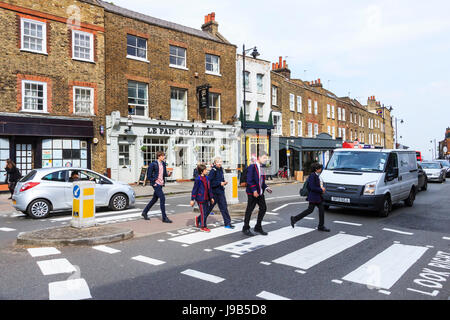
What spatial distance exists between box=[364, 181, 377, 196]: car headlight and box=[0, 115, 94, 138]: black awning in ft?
47.1

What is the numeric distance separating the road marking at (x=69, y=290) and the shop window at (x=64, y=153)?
1402 centimetres

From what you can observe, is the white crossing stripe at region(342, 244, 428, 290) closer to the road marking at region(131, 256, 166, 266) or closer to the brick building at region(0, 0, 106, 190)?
the road marking at region(131, 256, 166, 266)

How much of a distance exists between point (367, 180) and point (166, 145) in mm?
15129

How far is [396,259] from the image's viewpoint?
18.9ft

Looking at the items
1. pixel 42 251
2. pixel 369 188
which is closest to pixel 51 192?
pixel 42 251

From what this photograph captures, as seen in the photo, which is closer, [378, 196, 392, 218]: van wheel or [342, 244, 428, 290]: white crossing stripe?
[342, 244, 428, 290]: white crossing stripe

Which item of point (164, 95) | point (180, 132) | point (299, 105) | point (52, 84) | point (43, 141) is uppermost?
point (299, 105)

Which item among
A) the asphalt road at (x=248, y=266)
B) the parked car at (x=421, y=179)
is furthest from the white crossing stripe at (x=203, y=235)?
the parked car at (x=421, y=179)

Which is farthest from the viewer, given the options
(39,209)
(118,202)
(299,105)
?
(299,105)

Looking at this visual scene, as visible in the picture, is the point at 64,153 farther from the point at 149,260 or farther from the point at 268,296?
the point at 268,296

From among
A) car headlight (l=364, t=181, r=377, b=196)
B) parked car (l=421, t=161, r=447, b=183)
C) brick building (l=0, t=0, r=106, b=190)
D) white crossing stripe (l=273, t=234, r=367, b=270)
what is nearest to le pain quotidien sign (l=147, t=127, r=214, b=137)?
brick building (l=0, t=0, r=106, b=190)

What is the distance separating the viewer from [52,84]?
688 inches

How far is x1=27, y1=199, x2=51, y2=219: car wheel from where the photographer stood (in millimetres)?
10063

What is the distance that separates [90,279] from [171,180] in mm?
18256
